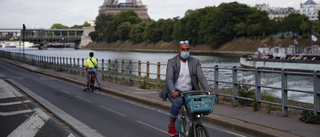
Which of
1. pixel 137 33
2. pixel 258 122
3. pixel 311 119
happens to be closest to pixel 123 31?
pixel 137 33

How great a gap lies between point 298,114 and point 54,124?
620cm

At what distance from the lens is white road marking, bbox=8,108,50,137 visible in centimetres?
934

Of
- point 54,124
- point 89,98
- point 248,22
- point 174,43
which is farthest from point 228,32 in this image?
point 54,124

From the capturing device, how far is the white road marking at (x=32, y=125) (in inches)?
368

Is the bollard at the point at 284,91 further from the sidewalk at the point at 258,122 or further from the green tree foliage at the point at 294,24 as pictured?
the green tree foliage at the point at 294,24

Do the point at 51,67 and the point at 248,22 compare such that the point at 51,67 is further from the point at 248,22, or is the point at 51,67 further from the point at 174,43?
the point at 174,43

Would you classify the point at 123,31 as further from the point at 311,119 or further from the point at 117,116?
the point at 311,119

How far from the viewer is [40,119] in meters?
11.3

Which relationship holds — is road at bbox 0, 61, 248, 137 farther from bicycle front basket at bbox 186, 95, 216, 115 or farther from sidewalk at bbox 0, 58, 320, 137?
bicycle front basket at bbox 186, 95, 216, 115

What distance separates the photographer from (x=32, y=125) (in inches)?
409

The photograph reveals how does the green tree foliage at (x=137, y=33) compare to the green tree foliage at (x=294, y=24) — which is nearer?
the green tree foliage at (x=294, y=24)

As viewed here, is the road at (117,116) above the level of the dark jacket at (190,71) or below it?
below

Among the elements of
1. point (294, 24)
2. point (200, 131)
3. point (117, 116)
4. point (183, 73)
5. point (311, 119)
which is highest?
point (294, 24)

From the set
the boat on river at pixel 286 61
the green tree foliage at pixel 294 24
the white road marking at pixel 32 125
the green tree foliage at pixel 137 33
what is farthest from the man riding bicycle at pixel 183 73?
the green tree foliage at pixel 137 33
